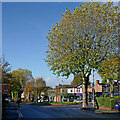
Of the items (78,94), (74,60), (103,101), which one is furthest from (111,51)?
(78,94)

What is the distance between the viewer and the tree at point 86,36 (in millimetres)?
33938

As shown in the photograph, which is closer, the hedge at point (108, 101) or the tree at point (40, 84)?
the hedge at point (108, 101)

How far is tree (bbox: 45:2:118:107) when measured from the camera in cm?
3394

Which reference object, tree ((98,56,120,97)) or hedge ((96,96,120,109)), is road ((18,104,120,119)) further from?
tree ((98,56,120,97))

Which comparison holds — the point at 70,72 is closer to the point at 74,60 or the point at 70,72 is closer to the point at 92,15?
the point at 74,60

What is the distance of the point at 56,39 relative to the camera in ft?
120

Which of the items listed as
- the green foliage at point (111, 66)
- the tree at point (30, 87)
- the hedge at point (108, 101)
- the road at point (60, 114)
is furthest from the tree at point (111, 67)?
the tree at point (30, 87)

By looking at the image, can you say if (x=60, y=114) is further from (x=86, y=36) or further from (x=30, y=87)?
(x=30, y=87)

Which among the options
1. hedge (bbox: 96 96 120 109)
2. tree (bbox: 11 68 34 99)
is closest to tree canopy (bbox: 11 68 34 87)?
tree (bbox: 11 68 34 99)

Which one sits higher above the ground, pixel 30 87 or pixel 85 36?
pixel 85 36

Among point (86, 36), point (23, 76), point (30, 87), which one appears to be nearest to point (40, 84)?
point (30, 87)

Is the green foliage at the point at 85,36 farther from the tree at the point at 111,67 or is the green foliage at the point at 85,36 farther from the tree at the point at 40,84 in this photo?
the tree at the point at 40,84

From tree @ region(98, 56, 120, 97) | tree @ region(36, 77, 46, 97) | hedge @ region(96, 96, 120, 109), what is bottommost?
hedge @ region(96, 96, 120, 109)

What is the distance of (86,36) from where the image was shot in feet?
115
